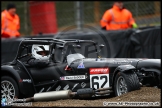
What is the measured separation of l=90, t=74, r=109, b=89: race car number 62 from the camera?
31.5 ft

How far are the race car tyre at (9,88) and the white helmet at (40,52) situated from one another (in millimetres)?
739

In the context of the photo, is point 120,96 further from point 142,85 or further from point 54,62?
point 54,62

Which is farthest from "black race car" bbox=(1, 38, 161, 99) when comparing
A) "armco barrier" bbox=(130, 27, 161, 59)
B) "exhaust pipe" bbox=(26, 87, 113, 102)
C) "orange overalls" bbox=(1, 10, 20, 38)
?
"orange overalls" bbox=(1, 10, 20, 38)

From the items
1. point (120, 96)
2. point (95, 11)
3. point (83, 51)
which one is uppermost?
point (95, 11)

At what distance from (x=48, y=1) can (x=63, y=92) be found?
395 inches

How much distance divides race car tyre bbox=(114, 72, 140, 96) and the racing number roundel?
310 millimetres

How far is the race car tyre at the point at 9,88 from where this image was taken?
1051cm

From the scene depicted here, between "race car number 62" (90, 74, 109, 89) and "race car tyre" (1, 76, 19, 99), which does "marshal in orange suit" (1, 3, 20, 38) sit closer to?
"race car tyre" (1, 76, 19, 99)

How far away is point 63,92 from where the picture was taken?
29.8 ft

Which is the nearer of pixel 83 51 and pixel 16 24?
pixel 83 51

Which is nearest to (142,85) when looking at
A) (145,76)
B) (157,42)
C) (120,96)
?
(145,76)

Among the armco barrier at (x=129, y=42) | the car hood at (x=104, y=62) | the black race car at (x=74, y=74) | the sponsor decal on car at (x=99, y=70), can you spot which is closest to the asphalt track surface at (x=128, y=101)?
the black race car at (x=74, y=74)

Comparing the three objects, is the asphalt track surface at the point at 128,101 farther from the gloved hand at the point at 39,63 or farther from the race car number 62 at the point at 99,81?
the gloved hand at the point at 39,63

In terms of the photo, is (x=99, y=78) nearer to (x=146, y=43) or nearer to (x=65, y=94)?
(x=65, y=94)
